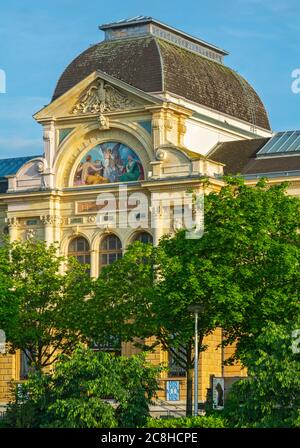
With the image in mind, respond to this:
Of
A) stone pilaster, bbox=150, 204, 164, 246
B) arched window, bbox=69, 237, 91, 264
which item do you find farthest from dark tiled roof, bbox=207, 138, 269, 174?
arched window, bbox=69, 237, 91, 264

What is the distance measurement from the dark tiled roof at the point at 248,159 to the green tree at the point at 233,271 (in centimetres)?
1421

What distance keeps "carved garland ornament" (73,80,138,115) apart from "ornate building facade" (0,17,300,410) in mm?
66

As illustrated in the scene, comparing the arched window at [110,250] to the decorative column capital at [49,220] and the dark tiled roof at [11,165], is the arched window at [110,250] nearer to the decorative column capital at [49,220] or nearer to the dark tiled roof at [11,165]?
the decorative column capital at [49,220]

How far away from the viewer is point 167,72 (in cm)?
12150

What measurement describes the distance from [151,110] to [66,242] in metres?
10.7

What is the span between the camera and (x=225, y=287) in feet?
318

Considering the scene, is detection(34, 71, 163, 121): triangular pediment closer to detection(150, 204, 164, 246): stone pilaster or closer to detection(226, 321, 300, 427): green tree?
detection(150, 204, 164, 246): stone pilaster

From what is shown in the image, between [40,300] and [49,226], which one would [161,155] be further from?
[40,300]

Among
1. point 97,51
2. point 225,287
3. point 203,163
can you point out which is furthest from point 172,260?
point 97,51

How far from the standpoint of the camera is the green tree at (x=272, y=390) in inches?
3145

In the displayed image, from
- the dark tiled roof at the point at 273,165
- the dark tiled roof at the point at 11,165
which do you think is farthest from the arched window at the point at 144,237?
the dark tiled roof at the point at 11,165

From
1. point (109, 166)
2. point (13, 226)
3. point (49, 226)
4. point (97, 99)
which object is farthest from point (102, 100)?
point (13, 226)
